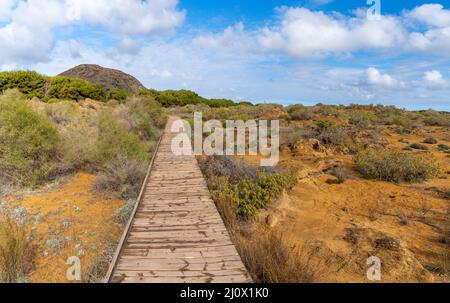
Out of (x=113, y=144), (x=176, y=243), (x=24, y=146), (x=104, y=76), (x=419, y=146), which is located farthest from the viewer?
(x=104, y=76)

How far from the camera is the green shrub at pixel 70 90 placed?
33094 mm

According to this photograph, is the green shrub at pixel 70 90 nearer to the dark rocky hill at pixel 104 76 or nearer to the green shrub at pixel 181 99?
the green shrub at pixel 181 99

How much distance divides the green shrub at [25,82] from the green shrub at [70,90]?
42.1 inches

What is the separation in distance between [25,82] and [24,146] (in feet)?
105

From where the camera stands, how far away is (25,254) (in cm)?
417

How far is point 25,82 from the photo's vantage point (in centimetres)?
3216

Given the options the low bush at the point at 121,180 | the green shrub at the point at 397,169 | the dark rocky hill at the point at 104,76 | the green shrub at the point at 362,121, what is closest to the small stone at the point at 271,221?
the low bush at the point at 121,180

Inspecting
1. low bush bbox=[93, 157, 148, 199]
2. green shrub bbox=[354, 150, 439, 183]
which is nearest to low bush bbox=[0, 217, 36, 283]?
low bush bbox=[93, 157, 148, 199]

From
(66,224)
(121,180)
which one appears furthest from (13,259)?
(121,180)

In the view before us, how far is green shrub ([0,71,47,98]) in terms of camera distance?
3116cm

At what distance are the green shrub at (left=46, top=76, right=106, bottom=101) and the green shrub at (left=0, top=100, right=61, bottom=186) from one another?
29.6 meters

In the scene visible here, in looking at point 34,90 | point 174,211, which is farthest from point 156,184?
point 34,90

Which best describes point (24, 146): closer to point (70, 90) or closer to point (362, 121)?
point (362, 121)

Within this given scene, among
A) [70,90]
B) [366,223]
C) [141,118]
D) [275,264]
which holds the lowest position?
[366,223]
